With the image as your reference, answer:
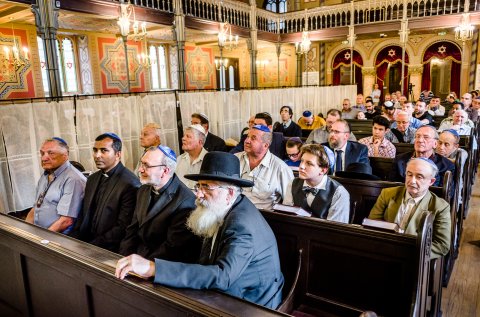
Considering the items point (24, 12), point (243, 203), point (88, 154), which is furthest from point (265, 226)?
point (24, 12)

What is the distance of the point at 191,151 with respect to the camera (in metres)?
4.39

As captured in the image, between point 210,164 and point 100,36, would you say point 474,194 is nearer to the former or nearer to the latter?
point 210,164

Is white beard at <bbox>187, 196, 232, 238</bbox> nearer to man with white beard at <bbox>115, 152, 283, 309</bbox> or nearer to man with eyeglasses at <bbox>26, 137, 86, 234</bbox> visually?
man with white beard at <bbox>115, 152, 283, 309</bbox>

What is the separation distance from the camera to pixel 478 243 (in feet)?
14.5

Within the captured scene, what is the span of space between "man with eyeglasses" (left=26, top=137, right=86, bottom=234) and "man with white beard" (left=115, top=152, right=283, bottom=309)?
169 cm

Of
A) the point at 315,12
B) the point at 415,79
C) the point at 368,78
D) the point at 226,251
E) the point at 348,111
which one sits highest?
the point at 315,12

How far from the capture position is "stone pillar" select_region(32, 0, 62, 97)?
8.23 m

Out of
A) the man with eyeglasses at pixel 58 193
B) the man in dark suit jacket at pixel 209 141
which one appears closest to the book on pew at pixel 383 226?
the man with eyeglasses at pixel 58 193

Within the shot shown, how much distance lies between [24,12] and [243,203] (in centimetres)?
1011

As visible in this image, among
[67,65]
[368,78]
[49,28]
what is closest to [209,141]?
[49,28]

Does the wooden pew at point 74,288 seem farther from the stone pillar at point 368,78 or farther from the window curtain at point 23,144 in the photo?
the stone pillar at point 368,78

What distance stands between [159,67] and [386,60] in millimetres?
10457

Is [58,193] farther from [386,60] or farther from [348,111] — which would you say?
[386,60]

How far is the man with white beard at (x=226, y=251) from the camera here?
1.64 metres
